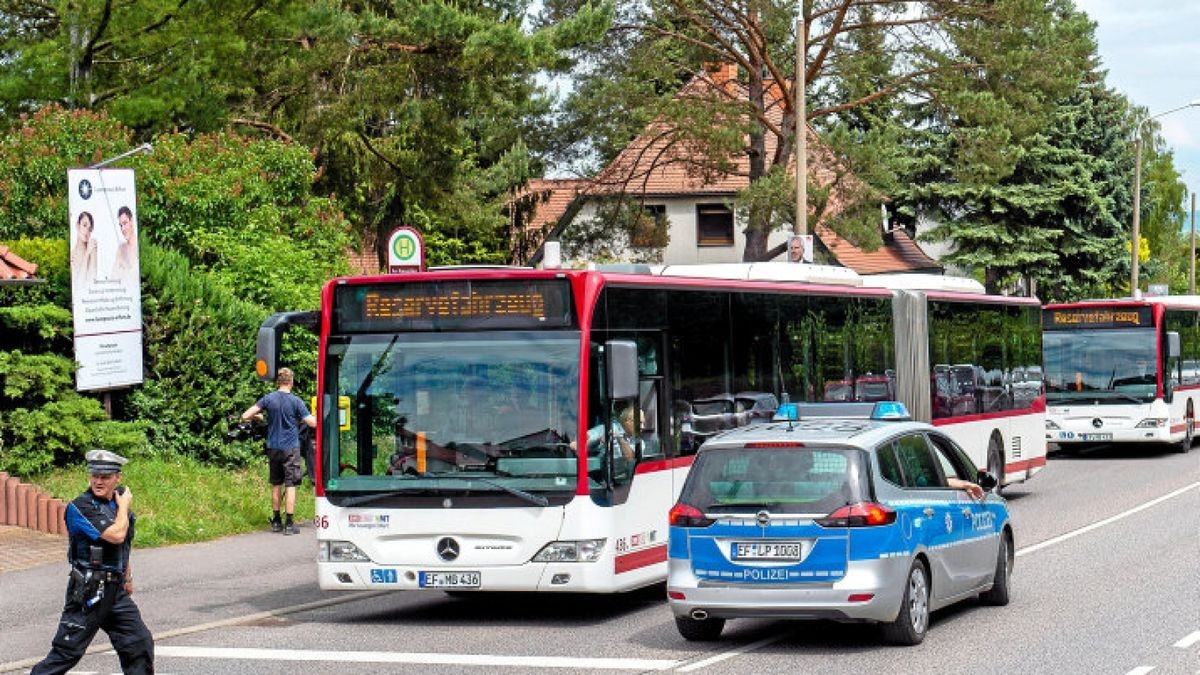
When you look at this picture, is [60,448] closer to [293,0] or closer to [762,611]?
[762,611]

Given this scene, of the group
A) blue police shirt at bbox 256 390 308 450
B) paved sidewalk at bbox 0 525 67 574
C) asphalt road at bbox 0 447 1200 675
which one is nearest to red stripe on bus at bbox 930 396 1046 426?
asphalt road at bbox 0 447 1200 675

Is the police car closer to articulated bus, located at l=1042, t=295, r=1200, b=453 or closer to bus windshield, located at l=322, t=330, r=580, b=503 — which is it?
bus windshield, located at l=322, t=330, r=580, b=503

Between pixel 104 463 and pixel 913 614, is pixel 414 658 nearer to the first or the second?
pixel 104 463

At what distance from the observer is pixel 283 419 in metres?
21.6

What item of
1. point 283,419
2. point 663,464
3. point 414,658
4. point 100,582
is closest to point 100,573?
point 100,582

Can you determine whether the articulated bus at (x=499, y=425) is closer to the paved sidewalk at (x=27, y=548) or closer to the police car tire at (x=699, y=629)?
the police car tire at (x=699, y=629)

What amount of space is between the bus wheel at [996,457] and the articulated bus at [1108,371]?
907 cm

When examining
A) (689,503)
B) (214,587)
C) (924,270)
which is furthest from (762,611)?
(924,270)

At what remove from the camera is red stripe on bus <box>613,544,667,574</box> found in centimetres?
1447

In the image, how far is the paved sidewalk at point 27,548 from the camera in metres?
18.9

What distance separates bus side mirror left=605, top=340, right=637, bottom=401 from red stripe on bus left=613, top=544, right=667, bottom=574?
126 cm

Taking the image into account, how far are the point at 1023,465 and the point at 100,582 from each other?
18362 millimetres

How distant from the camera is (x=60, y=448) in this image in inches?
875

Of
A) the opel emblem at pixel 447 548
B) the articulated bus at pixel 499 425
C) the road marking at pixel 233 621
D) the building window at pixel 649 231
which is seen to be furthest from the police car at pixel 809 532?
the building window at pixel 649 231
